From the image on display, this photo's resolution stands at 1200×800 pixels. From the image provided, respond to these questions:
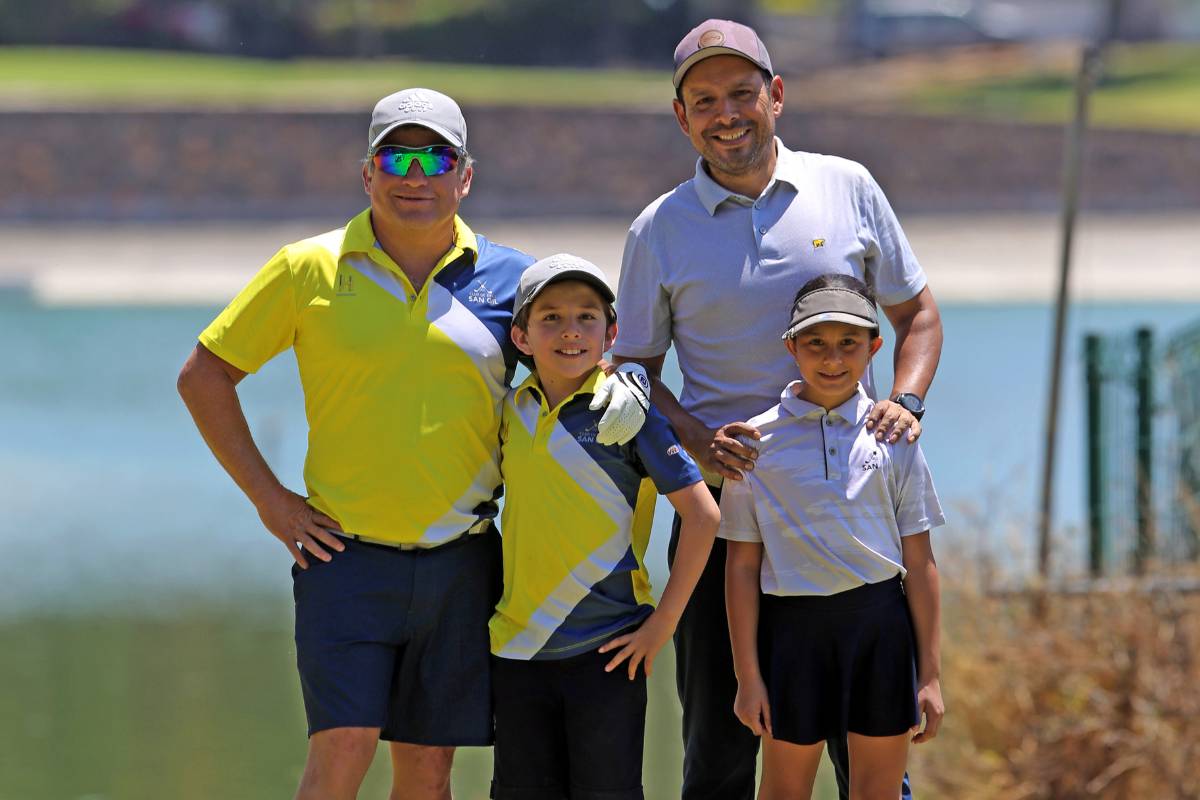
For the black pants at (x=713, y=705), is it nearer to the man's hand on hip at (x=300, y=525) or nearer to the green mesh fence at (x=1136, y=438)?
the man's hand on hip at (x=300, y=525)

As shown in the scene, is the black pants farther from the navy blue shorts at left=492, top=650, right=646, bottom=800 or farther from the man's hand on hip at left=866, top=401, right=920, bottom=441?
the man's hand on hip at left=866, top=401, right=920, bottom=441

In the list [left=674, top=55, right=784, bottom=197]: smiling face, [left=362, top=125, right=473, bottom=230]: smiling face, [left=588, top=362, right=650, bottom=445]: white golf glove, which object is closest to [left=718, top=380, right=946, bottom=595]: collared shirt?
[left=588, top=362, right=650, bottom=445]: white golf glove

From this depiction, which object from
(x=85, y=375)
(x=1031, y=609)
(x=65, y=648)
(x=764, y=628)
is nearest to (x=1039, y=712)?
(x=1031, y=609)

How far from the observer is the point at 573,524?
3537 mm

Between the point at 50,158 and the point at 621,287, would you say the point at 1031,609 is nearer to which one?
the point at 621,287

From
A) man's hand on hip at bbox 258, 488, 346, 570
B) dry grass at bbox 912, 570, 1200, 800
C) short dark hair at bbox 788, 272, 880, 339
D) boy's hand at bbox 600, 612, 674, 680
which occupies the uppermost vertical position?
short dark hair at bbox 788, 272, 880, 339

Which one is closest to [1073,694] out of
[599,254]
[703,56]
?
[703,56]

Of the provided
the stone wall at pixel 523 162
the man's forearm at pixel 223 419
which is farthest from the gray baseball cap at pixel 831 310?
the stone wall at pixel 523 162

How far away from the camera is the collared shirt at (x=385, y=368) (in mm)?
3568

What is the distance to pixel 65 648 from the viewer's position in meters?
9.72

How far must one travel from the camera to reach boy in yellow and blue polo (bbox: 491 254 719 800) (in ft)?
11.5

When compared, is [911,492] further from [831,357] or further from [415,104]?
[415,104]

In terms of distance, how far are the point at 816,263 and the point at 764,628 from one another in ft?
2.40

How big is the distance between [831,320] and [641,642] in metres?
0.72
